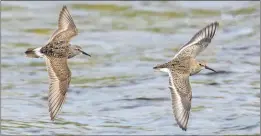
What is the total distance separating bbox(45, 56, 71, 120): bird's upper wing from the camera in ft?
29.0

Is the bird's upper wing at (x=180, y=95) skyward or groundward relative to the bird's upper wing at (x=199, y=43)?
groundward

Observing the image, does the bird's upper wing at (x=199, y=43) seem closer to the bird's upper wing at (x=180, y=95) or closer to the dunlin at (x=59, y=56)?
the bird's upper wing at (x=180, y=95)

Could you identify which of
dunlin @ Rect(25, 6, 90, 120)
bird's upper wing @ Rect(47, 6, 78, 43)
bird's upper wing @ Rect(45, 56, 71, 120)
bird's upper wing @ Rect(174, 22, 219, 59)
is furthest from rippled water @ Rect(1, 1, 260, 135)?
bird's upper wing @ Rect(174, 22, 219, 59)

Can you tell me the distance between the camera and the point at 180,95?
9250 millimetres

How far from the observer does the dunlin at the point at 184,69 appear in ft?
29.1

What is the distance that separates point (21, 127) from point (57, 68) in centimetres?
663

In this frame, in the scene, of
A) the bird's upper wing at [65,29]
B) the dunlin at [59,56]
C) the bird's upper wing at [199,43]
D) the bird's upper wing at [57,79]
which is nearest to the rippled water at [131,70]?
the bird's upper wing at [65,29]

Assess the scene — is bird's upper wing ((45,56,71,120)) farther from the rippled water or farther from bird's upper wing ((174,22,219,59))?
the rippled water

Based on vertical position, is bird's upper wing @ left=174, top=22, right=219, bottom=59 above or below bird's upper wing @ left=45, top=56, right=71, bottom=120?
above

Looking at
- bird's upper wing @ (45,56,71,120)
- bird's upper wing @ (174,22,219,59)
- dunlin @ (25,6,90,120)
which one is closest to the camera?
dunlin @ (25,6,90,120)

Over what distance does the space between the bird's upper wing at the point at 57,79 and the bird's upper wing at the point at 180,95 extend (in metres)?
1.06

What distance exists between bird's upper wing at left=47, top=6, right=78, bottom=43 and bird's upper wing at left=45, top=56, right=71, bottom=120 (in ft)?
1.00

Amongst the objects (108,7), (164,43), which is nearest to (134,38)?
(164,43)

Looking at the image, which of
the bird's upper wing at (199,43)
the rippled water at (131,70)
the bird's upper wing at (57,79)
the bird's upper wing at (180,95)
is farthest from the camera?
the rippled water at (131,70)
